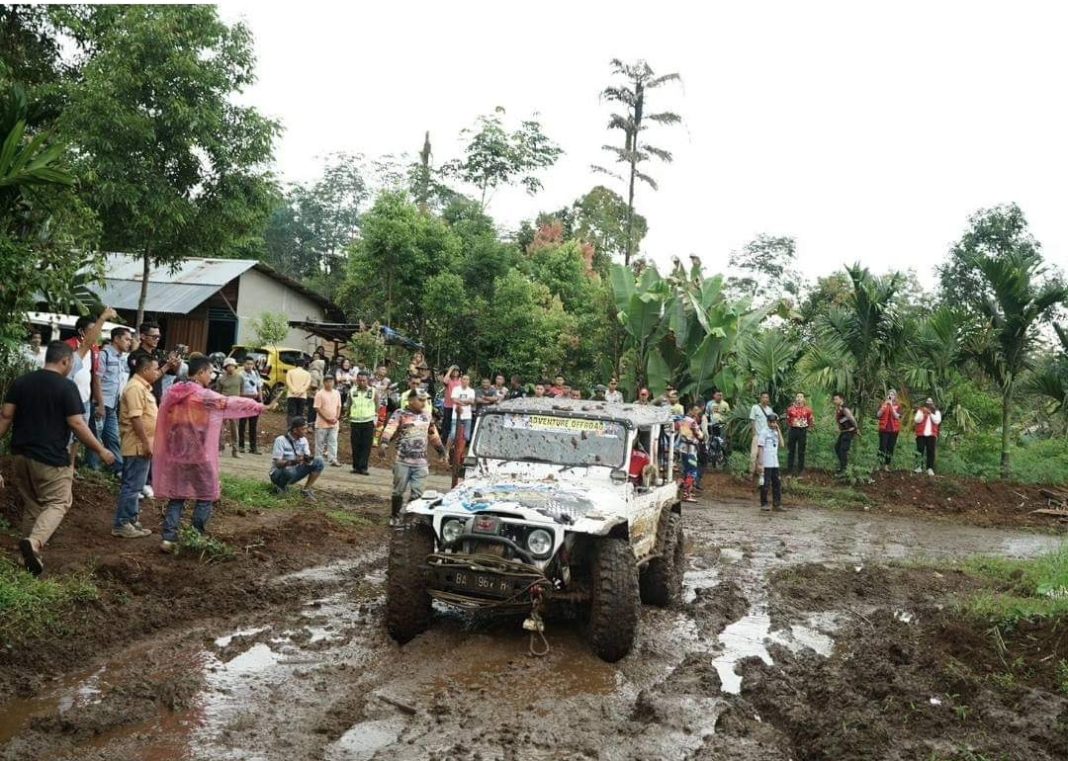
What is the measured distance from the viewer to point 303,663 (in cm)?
615

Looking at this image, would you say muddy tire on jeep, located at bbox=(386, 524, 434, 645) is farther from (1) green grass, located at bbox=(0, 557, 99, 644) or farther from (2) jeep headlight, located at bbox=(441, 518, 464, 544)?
(1) green grass, located at bbox=(0, 557, 99, 644)

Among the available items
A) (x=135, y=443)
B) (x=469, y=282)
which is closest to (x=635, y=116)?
(x=469, y=282)

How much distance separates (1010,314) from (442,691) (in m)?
16.1

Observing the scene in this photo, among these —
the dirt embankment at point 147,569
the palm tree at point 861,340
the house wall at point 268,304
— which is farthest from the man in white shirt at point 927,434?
the house wall at point 268,304

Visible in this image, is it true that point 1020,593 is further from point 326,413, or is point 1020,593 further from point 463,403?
point 463,403

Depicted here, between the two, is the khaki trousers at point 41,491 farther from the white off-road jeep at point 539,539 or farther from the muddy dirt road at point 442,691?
the white off-road jeep at point 539,539

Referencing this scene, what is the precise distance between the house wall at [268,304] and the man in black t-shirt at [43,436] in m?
24.1

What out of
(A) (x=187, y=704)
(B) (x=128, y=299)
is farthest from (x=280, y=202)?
(A) (x=187, y=704)

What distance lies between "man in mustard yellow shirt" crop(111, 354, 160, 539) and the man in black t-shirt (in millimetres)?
1325

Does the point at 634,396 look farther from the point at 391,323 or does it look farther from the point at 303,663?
the point at 303,663

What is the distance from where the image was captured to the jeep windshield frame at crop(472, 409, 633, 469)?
795 centimetres

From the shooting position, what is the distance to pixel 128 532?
832 centimetres

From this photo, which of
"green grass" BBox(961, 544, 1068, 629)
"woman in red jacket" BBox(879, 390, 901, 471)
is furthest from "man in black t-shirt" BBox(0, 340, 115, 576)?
"woman in red jacket" BBox(879, 390, 901, 471)

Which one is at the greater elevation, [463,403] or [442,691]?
[463,403]
